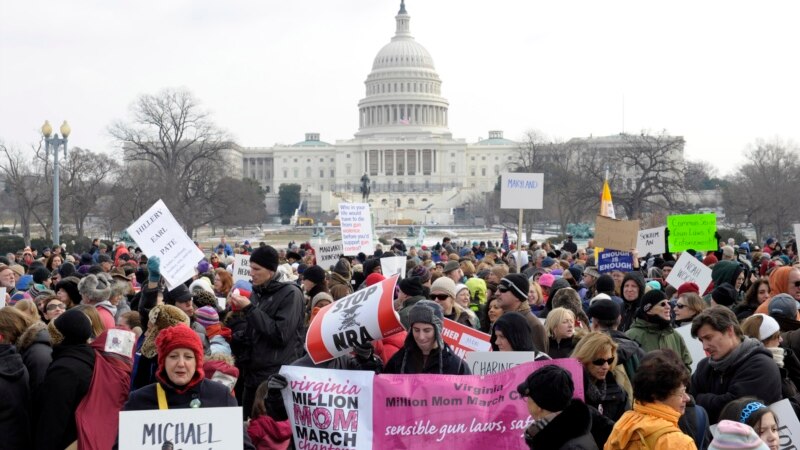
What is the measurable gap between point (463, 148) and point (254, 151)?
1123 inches

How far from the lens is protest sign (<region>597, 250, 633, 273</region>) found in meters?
12.6

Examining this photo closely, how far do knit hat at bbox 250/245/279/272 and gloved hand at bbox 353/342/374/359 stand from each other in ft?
4.42

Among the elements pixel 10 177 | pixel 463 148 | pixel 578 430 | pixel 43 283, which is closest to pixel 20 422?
pixel 578 430

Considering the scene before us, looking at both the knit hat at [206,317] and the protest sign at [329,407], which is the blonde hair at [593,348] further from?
the knit hat at [206,317]

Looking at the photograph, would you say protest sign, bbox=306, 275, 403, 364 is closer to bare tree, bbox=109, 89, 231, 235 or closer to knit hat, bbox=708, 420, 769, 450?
knit hat, bbox=708, 420, 769, 450

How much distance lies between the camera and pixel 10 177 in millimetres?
48875

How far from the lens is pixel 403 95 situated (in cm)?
13812

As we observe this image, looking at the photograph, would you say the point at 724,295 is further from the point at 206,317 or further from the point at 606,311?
the point at 206,317

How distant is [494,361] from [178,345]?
1.75 meters

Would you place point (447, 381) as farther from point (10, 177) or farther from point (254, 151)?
point (254, 151)

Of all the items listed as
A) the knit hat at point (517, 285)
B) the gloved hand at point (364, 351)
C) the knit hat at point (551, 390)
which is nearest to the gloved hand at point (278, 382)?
the gloved hand at point (364, 351)

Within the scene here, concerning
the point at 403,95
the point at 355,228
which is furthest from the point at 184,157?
the point at 403,95

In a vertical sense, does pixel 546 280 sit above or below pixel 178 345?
below

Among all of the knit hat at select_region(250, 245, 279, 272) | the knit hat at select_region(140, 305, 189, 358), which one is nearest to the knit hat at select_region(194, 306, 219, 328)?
the knit hat at select_region(250, 245, 279, 272)
